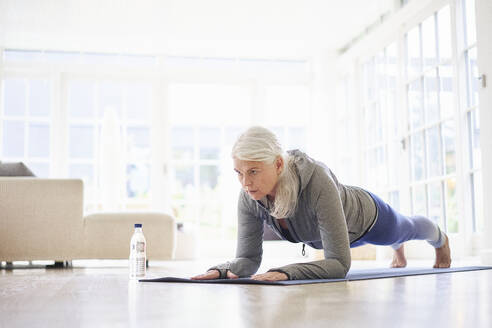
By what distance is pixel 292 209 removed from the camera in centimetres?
219

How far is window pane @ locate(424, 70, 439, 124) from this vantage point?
197 inches

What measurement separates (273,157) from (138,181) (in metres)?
5.28

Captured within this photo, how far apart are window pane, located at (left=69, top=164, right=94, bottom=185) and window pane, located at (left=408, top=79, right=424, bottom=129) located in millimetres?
3592

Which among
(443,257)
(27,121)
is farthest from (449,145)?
(27,121)

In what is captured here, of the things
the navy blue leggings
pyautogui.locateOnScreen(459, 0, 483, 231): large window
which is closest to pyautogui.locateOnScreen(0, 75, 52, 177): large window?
pyautogui.locateOnScreen(459, 0, 483, 231): large window

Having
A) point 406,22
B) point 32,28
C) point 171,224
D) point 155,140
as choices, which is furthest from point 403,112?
point 32,28

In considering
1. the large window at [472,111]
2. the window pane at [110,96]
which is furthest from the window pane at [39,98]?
the large window at [472,111]

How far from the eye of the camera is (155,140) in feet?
23.9

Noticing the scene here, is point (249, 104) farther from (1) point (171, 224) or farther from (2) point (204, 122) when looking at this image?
(1) point (171, 224)

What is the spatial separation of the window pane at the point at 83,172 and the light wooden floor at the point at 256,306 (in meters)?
5.10

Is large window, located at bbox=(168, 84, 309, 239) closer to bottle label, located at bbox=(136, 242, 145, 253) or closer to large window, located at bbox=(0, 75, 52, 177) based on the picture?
large window, located at bbox=(0, 75, 52, 177)

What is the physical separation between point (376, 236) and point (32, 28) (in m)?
5.23

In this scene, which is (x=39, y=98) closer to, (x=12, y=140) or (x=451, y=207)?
(x=12, y=140)

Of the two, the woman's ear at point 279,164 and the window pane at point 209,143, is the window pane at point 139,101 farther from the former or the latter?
the woman's ear at point 279,164
